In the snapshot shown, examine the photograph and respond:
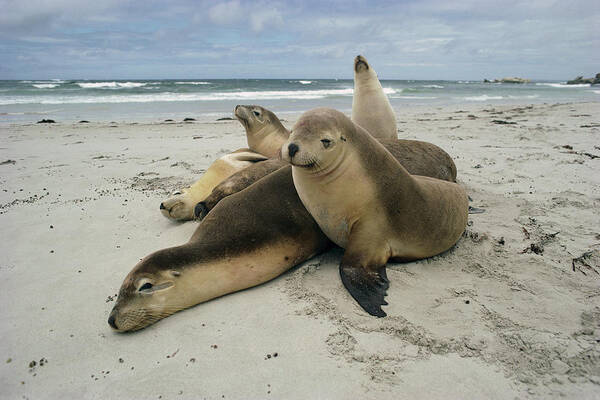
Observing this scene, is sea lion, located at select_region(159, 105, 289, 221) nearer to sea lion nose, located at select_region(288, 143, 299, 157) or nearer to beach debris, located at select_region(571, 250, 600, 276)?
sea lion nose, located at select_region(288, 143, 299, 157)

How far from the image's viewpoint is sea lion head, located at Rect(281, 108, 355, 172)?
8.27 feet

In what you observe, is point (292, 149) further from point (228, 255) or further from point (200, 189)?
point (200, 189)

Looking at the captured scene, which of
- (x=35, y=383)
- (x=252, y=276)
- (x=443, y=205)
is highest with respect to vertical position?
(x=443, y=205)

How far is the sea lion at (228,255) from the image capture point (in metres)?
2.52

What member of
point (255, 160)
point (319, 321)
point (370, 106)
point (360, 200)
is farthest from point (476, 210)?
point (319, 321)

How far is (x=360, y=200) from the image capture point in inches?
110

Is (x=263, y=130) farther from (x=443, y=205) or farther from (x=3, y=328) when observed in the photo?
(x=3, y=328)

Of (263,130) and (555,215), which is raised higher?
(263,130)

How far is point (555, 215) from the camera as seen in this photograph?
3895mm

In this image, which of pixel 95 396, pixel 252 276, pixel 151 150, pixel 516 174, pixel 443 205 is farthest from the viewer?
pixel 151 150

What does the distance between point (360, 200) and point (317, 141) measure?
0.50 meters

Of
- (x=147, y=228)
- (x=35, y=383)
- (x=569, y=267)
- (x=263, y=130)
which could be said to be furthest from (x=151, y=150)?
(x=569, y=267)

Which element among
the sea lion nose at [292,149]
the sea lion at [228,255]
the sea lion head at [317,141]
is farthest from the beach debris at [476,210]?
the sea lion nose at [292,149]

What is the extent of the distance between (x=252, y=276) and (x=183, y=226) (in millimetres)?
1479
